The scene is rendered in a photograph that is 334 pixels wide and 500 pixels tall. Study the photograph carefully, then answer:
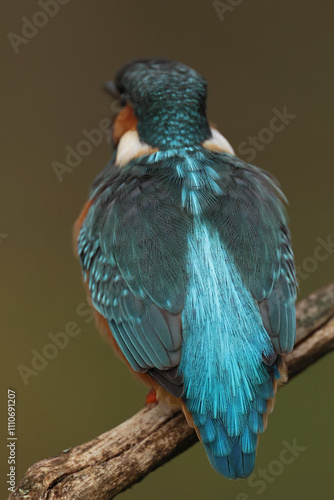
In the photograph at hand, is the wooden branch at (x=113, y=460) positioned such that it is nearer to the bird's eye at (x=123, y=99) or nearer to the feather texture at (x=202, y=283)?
the feather texture at (x=202, y=283)

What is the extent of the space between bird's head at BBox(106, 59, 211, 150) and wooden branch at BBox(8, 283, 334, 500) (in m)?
0.84

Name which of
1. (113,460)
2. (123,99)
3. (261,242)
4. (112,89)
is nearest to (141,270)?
(261,242)

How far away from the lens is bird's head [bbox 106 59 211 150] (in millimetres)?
2182

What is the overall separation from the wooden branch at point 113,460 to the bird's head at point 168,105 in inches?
32.9

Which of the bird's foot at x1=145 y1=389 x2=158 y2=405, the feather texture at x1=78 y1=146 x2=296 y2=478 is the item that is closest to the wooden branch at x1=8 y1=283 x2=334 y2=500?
the bird's foot at x1=145 y1=389 x2=158 y2=405

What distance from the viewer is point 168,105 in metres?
2.18

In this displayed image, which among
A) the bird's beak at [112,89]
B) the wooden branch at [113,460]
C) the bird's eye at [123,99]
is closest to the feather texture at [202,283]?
the wooden branch at [113,460]

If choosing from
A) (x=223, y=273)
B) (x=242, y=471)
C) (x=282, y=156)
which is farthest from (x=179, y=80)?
(x=282, y=156)

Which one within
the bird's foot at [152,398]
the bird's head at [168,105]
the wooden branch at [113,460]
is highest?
the bird's head at [168,105]

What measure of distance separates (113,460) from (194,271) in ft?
1.85

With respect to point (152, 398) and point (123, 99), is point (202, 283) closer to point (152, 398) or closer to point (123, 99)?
point (152, 398)

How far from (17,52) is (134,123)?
1717 millimetres

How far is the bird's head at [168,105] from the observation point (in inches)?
85.9

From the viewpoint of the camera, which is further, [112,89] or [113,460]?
[112,89]
